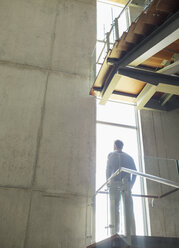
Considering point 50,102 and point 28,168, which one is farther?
point 50,102

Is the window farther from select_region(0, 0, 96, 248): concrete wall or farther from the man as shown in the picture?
the man

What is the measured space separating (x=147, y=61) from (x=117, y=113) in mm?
2114

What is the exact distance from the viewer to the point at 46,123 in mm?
7238

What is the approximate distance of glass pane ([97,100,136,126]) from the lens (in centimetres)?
823

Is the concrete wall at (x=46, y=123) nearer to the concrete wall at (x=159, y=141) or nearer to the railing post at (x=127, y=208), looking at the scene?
the concrete wall at (x=159, y=141)

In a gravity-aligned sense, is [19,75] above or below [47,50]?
below

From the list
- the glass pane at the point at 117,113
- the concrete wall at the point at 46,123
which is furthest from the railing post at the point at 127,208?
the glass pane at the point at 117,113

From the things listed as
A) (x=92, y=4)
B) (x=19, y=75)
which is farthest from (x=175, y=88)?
(x=92, y=4)

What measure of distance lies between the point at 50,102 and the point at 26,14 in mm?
3398

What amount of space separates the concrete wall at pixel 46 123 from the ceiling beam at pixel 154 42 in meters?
1.96

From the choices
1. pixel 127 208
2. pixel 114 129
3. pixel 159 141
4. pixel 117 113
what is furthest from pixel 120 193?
pixel 117 113

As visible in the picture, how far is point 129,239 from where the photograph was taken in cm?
358

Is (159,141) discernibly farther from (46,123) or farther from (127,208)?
(127,208)

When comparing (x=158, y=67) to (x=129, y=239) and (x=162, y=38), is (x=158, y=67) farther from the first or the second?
(x=129, y=239)
